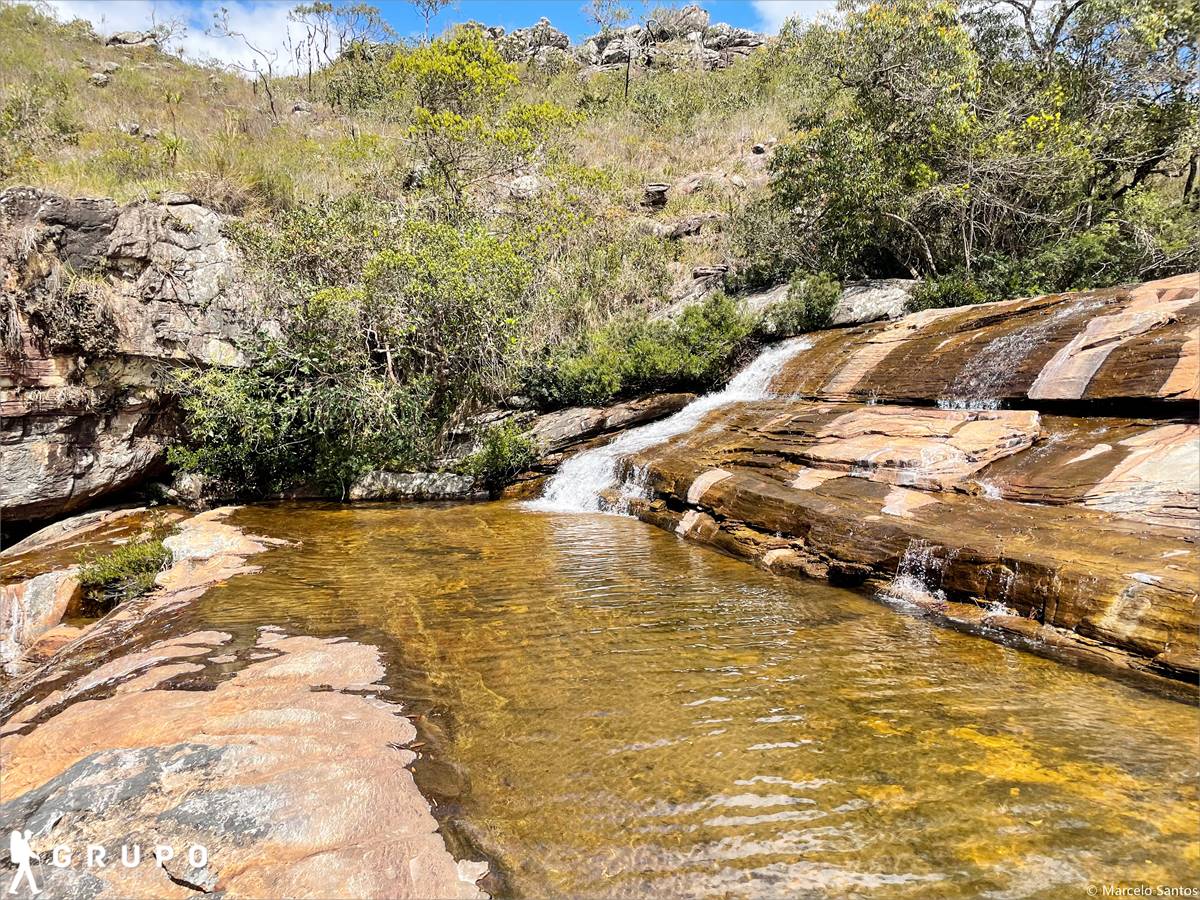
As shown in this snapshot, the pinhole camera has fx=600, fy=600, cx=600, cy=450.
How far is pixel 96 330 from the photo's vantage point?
11445mm

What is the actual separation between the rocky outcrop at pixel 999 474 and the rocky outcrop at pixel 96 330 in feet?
31.6

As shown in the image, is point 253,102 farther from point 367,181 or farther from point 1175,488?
point 1175,488

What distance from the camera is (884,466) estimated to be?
845cm

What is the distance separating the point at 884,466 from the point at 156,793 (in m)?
8.40

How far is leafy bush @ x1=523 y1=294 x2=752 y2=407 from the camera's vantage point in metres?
14.3

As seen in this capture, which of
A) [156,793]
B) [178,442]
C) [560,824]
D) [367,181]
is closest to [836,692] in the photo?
[560,824]

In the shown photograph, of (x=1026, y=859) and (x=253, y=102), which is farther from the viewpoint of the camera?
(x=253, y=102)

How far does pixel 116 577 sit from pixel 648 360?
10.7 meters

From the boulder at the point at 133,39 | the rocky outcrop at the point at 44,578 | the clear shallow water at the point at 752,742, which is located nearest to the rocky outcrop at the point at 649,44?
the boulder at the point at 133,39

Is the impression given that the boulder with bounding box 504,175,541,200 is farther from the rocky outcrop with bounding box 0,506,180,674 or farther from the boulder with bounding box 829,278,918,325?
the rocky outcrop with bounding box 0,506,180,674

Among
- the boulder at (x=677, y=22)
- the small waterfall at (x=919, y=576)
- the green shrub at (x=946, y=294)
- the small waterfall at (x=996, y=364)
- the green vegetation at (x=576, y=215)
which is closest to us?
the small waterfall at (x=919, y=576)

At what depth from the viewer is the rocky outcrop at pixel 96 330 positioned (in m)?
10.9

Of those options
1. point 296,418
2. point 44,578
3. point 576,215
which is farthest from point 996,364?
point 44,578

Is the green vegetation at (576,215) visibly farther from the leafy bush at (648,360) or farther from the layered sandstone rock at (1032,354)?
the layered sandstone rock at (1032,354)
